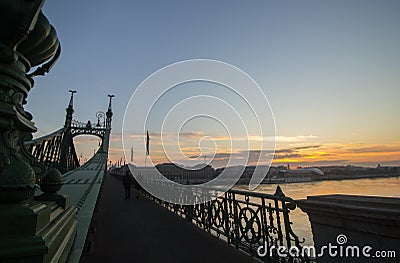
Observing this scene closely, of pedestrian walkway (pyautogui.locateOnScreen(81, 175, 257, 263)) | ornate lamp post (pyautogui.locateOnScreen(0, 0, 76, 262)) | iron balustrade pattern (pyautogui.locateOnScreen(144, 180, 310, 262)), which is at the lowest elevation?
pedestrian walkway (pyautogui.locateOnScreen(81, 175, 257, 263))

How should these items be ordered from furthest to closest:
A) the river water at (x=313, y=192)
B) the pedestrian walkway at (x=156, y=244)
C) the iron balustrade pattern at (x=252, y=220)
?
the river water at (x=313, y=192) < the pedestrian walkway at (x=156, y=244) < the iron balustrade pattern at (x=252, y=220)

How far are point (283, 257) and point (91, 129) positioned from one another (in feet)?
111

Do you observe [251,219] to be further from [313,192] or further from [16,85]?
[313,192]

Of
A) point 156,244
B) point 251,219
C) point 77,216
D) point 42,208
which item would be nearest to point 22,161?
point 42,208

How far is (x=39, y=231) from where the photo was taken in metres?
1.08

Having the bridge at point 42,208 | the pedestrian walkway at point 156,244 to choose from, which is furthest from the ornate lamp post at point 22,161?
the pedestrian walkway at point 156,244

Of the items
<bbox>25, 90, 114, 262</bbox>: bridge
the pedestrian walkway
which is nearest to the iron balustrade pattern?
the pedestrian walkway

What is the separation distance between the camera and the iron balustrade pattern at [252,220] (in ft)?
10.1

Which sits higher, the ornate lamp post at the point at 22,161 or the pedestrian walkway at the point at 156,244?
the ornate lamp post at the point at 22,161

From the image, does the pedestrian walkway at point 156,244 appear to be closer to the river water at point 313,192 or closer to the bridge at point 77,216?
the bridge at point 77,216

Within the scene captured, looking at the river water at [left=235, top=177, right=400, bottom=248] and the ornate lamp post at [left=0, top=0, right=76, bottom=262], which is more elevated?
the ornate lamp post at [left=0, top=0, right=76, bottom=262]

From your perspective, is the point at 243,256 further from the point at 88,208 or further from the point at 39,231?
the point at 39,231

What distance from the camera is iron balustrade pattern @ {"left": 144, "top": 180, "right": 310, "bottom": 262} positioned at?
10.1 feet

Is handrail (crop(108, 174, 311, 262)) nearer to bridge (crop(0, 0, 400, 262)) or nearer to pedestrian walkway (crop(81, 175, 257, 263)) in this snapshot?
bridge (crop(0, 0, 400, 262))
